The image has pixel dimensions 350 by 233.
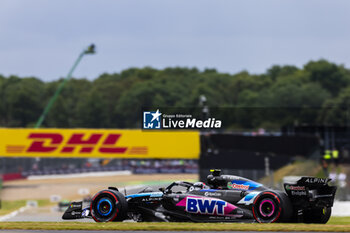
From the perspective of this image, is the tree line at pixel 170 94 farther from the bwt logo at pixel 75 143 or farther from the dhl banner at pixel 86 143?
the bwt logo at pixel 75 143

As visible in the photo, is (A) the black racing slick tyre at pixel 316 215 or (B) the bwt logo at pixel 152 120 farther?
(B) the bwt logo at pixel 152 120

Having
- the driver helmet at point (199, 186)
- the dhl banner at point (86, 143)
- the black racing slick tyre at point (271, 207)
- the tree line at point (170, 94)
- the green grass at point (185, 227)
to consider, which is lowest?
the green grass at point (185, 227)

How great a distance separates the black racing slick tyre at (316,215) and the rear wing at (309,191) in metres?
0.49

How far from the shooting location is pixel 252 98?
12862 centimetres

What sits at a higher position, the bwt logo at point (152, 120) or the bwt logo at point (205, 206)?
the bwt logo at point (152, 120)

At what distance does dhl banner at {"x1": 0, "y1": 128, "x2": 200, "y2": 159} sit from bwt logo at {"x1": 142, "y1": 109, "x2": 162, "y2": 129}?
1975 centimetres

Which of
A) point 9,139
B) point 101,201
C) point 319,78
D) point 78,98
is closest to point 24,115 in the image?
point 78,98

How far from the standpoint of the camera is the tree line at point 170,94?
4791 inches

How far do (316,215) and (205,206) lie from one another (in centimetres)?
269

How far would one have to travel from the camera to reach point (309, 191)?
49.1 feet

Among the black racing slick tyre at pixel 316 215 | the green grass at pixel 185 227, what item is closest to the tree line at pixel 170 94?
the black racing slick tyre at pixel 316 215

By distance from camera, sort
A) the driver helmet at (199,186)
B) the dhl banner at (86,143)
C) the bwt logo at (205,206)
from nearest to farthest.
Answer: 1. the bwt logo at (205,206)
2. the driver helmet at (199,186)
3. the dhl banner at (86,143)

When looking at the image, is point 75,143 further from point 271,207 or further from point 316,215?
point 271,207

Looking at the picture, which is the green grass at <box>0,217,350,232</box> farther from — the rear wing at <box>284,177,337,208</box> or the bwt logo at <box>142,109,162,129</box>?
the bwt logo at <box>142,109,162,129</box>
